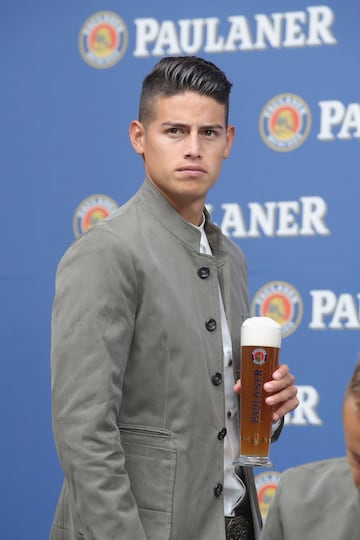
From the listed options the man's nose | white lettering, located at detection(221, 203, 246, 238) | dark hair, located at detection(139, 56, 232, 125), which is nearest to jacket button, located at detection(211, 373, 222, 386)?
the man's nose

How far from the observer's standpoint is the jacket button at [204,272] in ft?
6.10

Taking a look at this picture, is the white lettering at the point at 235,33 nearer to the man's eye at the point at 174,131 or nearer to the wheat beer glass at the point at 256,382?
the man's eye at the point at 174,131

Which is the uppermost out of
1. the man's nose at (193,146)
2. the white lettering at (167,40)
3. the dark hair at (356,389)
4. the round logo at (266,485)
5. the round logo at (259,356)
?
the white lettering at (167,40)

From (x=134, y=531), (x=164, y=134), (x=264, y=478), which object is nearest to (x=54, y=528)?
(x=134, y=531)

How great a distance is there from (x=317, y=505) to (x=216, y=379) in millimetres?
616

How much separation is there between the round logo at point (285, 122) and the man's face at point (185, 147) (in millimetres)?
1213

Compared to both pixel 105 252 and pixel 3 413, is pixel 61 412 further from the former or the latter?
pixel 3 413

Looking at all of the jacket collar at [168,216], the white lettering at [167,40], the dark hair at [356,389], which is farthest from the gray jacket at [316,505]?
the white lettering at [167,40]

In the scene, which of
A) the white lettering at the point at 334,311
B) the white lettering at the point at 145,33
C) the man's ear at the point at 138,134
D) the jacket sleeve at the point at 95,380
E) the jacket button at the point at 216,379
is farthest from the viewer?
the white lettering at the point at 145,33

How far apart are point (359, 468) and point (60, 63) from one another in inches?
95.2

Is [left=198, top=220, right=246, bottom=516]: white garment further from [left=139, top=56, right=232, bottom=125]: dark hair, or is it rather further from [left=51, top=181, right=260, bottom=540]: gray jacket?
[left=139, top=56, right=232, bottom=125]: dark hair

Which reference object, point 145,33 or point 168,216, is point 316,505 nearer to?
point 168,216

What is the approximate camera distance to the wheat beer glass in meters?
1.75

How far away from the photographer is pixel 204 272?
6.13 ft
